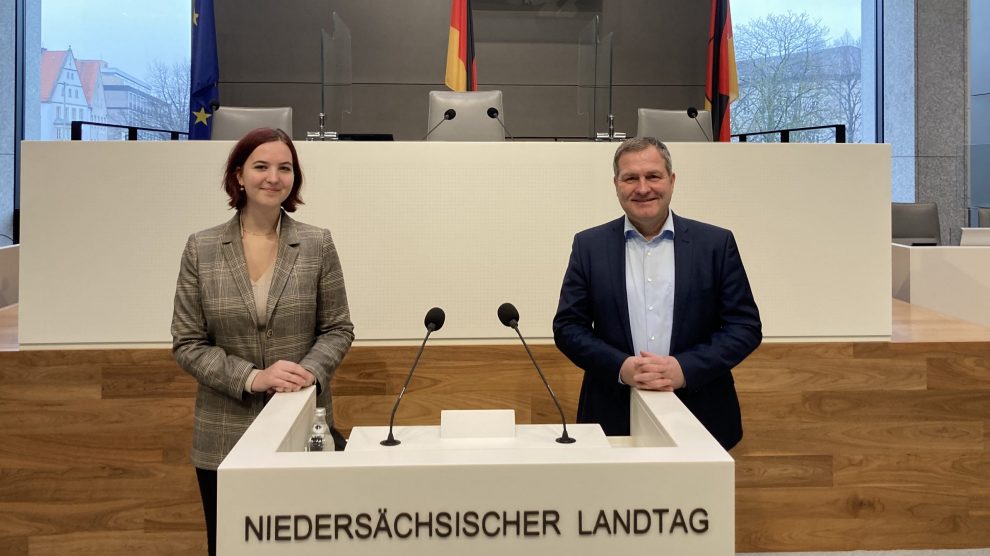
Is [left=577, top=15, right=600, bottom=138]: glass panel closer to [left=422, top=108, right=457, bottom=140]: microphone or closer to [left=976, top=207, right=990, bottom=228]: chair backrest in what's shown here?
[left=422, top=108, right=457, bottom=140]: microphone

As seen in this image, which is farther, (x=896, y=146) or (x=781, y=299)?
(x=896, y=146)

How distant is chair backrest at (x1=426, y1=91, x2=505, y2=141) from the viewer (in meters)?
4.69

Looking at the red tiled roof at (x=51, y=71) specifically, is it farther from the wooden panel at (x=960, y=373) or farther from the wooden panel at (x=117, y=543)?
the wooden panel at (x=960, y=373)

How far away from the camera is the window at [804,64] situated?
30.2ft

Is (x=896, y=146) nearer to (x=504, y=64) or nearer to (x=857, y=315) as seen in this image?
(x=504, y=64)

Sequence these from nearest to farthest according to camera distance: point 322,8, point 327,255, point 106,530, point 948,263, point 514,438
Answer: point 514,438 < point 327,255 < point 106,530 < point 948,263 < point 322,8

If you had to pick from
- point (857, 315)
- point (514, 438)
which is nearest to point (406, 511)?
point (514, 438)

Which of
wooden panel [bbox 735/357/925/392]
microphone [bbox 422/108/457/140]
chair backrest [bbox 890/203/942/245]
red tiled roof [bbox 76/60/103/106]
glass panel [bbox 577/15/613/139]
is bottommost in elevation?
wooden panel [bbox 735/357/925/392]

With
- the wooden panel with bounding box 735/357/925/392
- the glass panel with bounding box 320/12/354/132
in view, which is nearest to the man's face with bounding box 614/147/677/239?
the wooden panel with bounding box 735/357/925/392

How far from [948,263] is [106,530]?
420 cm

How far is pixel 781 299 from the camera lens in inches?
138

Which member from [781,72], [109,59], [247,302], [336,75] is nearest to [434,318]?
[247,302]

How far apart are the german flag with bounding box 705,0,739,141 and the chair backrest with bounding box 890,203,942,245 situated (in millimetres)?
1474

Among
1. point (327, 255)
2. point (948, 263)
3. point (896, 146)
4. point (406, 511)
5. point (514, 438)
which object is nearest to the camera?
point (406, 511)
